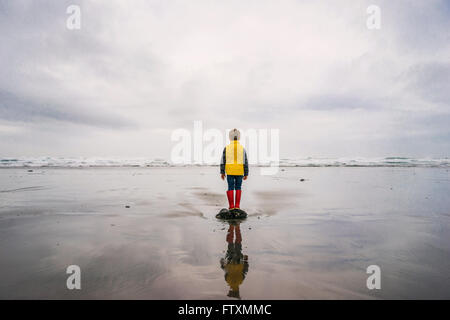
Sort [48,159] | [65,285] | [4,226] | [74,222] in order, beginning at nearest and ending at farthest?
[65,285]
[4,226]
[74,222]
[48,159]

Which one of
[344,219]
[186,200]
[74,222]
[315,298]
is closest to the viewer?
[315,298]

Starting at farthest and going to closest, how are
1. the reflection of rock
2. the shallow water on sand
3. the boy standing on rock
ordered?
the boy standing on rock
the reflection of rock
the shallow water on sand

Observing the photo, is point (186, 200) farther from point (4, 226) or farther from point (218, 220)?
point (4, 226)

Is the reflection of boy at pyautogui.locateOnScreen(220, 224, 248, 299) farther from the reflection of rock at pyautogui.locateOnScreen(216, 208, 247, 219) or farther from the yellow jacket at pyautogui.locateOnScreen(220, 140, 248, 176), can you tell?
the yellow jacket at pyautogui.locateOnScreen(220, 140, 248, 176)

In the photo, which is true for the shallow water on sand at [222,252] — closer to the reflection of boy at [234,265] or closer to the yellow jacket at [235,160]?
the reflection of boy at [234,265]

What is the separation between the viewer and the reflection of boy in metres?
2.86

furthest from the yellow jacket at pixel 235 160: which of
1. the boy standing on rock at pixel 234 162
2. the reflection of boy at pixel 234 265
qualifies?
the reflection of boy at pixel 234 265

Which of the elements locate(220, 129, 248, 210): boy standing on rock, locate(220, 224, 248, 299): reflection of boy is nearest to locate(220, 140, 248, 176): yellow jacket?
locate(220, 129, 248, 210): boy standing on rock

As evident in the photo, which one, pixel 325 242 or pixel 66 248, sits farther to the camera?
pixel 325 242

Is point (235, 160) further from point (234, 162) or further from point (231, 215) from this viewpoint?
point (231, 215)

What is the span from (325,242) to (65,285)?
4.10m

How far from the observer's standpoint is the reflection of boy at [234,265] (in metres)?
2.86

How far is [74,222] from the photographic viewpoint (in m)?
5.84

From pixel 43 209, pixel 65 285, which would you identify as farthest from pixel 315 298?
Answer: pixel 43 209
